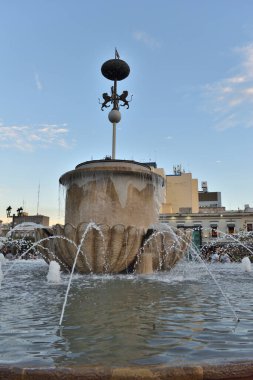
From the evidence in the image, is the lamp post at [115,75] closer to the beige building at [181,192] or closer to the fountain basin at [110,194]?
the fountain basin at [110,194]

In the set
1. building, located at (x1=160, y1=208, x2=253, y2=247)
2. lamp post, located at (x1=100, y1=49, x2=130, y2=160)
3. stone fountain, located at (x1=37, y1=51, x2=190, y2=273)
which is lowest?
stone fountain, located at (x1=37, y1=51, x2=190, y2=273)

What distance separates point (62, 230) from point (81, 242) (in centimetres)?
65

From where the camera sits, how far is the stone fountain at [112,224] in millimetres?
9055

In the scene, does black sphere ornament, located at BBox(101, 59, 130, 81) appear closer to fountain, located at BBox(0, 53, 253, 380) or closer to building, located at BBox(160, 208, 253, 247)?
fountain, located at BBox(0, 53, 253, 380)

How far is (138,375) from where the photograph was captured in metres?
2.12

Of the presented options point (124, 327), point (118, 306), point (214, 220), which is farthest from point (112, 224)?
point (214, 220)

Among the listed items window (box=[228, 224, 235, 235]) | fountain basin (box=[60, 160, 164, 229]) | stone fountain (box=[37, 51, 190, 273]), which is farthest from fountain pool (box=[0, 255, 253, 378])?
window (box=[228, 224, 235, 235])

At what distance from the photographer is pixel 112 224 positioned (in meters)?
10.2

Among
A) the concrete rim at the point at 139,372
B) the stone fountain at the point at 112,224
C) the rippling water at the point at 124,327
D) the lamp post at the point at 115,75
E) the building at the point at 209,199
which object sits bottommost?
the rippling water at the point at 124,327

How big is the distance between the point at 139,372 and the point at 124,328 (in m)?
1.58

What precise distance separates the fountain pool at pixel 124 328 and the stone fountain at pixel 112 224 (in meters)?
2.47

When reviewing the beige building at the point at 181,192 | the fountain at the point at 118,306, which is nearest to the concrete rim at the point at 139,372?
the fountain at the point at 118,306

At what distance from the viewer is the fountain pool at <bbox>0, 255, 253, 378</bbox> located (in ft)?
8.90

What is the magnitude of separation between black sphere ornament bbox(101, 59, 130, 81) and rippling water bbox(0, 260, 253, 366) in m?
8.78
